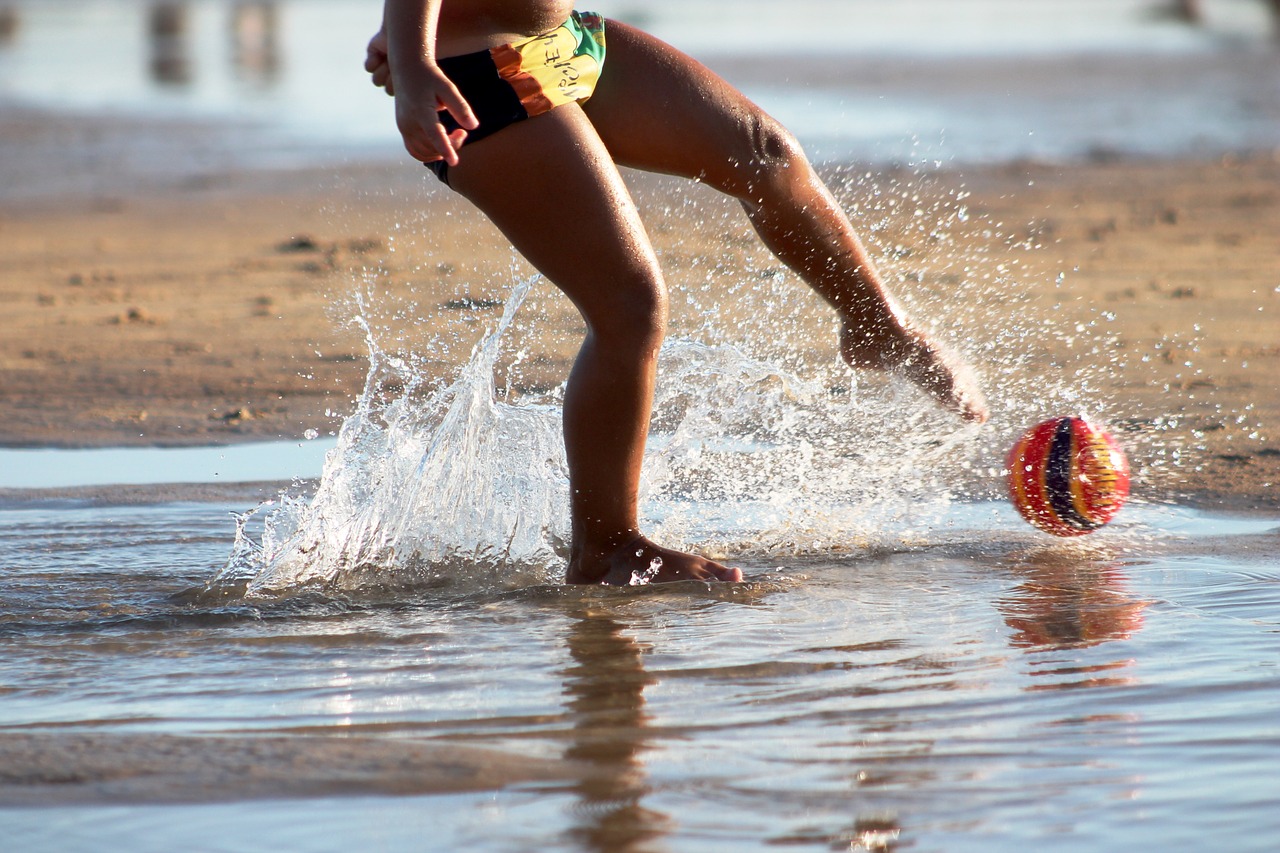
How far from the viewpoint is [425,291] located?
7.46 meters

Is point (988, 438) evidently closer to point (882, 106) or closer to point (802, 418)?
point (802, 418)

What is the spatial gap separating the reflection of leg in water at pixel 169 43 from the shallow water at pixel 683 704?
749 inches

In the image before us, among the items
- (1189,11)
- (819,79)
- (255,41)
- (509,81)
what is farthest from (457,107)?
(1189,11)

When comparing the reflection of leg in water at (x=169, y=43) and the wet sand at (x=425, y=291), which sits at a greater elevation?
the reflection of leg in water at (x=169, y=43)

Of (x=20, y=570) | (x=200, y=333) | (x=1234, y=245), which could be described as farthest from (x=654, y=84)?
(x=1234, y=245)

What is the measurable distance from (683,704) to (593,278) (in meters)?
0.94

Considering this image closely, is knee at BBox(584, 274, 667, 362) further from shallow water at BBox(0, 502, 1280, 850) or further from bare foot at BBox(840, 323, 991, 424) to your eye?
bare foot at BBox(840, 323, 991, 424)

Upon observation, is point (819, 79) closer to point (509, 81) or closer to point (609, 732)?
point (509, 81)

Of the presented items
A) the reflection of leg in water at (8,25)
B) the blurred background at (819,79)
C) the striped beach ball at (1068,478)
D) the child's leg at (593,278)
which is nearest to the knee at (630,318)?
the child's leg at (593,278)

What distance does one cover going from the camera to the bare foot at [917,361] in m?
3.86

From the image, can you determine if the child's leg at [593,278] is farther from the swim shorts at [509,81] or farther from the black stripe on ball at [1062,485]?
the black stripe on ball at [1062,485]

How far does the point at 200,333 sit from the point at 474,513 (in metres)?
3.42

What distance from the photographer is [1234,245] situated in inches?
335

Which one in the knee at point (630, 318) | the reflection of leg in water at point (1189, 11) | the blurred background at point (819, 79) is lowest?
the knee at point (630, 318)
